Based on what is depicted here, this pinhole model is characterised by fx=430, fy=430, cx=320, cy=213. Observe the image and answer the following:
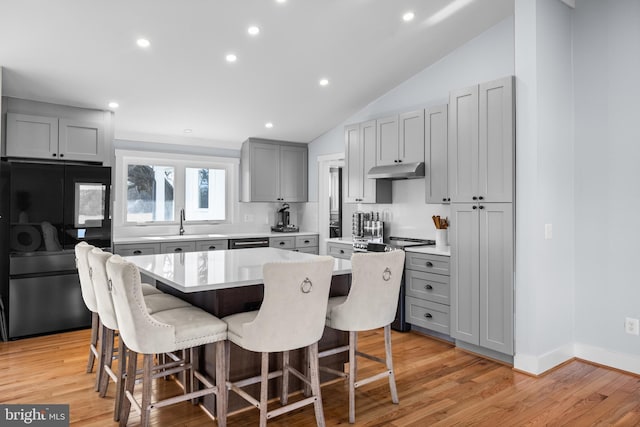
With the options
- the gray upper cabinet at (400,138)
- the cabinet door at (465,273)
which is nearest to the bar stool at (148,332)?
the cabinet door at (465,273)

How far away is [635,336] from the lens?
3.26 metres

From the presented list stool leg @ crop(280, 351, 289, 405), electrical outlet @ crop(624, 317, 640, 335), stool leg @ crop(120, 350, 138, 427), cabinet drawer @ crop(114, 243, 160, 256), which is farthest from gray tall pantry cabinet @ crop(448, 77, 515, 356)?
cabinet drawer @ crop(114, 243, 160, 256)

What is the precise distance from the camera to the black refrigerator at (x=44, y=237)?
159 inches

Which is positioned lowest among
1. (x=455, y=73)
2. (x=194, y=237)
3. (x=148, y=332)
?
(x=148, y=332)

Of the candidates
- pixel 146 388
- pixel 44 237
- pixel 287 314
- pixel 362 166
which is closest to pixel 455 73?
pixel 362 166

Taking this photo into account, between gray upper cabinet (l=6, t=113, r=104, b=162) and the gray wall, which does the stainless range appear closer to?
the gray wall

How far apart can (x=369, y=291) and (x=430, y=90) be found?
290 centimetres

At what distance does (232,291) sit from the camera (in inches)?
103

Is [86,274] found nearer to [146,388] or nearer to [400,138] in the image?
[146,388]

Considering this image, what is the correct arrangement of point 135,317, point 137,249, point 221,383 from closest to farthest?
point 135,317 → point 221,383 → point 137,249

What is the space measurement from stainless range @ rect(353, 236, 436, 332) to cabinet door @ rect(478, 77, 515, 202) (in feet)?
3.59

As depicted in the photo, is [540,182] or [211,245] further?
[211,245]

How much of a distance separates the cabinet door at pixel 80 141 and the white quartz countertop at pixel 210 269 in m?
1.90

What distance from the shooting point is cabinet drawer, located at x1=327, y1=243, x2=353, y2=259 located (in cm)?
486
